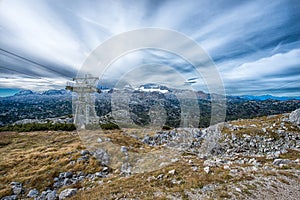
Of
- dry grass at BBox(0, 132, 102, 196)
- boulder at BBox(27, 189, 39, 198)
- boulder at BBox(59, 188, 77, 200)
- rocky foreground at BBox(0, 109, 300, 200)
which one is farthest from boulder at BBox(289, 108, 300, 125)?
boulder at BBox(27, 189, 39, 198)

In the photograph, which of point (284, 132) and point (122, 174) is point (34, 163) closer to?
point (122, 174)

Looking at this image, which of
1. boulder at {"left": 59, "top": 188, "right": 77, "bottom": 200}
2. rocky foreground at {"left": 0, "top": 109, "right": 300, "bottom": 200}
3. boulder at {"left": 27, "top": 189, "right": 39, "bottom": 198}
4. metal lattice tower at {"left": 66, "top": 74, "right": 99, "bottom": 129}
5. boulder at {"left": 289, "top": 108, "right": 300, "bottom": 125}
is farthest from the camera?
metal lattice tower at {"left": 66, "top": 74, "right": 99, "bottom": 129}

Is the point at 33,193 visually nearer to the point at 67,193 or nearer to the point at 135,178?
the point at 67,193

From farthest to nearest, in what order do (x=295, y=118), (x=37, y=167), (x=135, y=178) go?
1. (x=295, y=118)
2. (x=37, y=167)
3. (x=135, y=178)

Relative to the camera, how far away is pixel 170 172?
36.0ft

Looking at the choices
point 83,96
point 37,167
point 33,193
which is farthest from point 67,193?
point 83,96

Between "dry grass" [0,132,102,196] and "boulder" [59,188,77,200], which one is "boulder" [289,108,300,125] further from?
"boulder" [59,188,77,200]

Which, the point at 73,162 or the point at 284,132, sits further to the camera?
the point at 284,132

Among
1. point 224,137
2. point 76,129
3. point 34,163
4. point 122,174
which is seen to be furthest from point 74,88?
point 224,137

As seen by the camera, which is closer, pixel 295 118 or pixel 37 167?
pixel 37 167

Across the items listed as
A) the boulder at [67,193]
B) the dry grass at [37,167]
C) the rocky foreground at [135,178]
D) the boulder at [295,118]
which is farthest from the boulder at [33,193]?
the boulder at [295,118]

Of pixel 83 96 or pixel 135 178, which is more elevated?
pixel 83 96

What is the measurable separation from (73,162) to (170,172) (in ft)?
30.1

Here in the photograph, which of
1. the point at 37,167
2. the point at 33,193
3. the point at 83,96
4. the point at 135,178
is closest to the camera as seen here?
the point at 33,193
